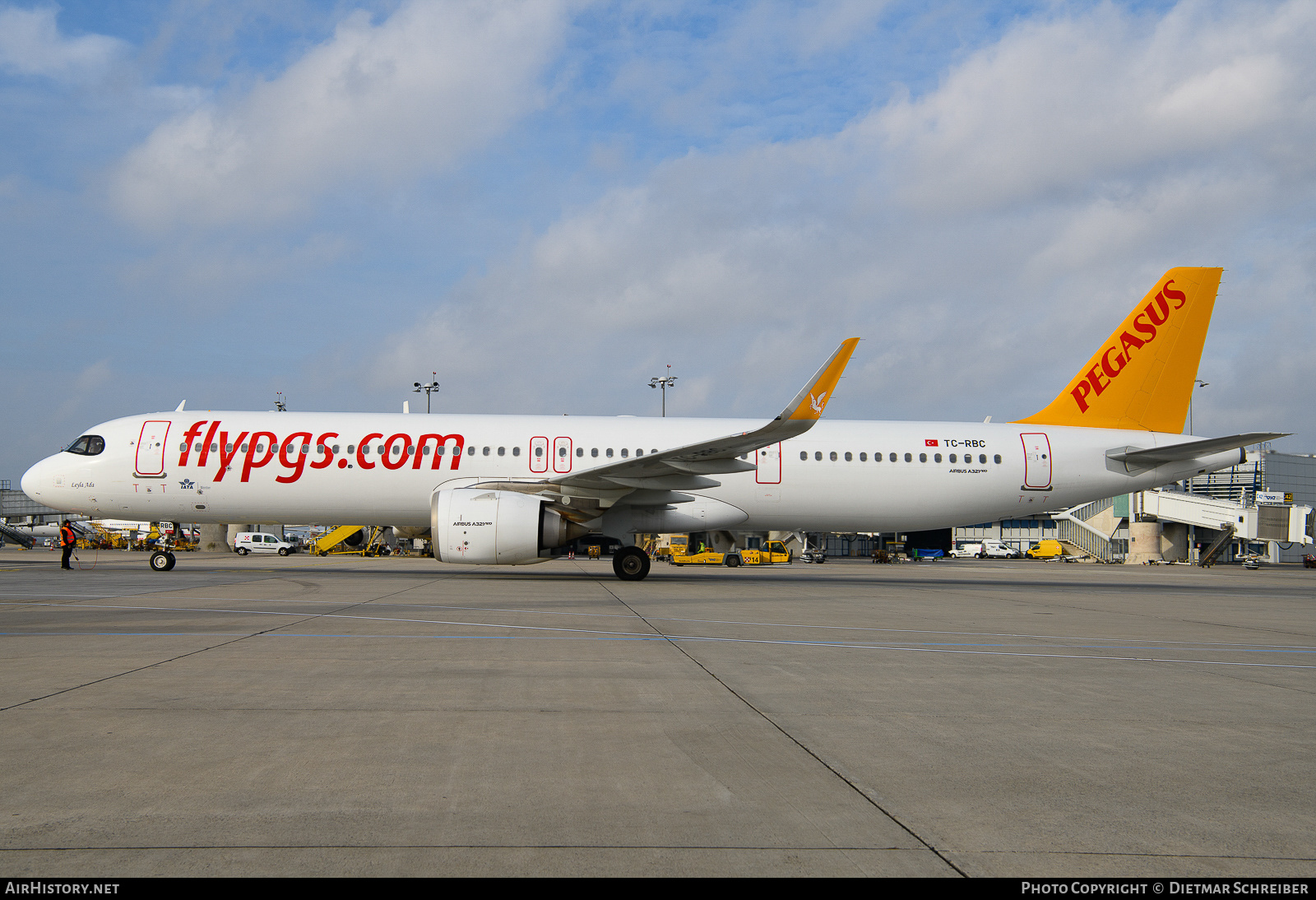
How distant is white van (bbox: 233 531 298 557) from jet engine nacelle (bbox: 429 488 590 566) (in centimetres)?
3781

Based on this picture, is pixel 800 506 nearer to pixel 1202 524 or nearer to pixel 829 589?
pixel 829 589

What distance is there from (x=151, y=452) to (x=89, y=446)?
169 centimetres

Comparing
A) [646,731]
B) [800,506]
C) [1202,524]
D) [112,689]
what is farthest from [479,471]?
[1202,524]

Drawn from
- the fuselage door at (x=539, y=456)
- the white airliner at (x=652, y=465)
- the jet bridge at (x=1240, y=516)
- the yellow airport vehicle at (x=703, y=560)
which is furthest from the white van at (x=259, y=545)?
the jet bridge at (x=1240, y=516)

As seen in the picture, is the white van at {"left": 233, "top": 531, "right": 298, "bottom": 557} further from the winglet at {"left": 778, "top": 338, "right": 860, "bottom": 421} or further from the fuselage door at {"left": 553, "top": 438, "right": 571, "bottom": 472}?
the winglet at {"left": 778, "top": 338, "right": 860, "bottom": 421}

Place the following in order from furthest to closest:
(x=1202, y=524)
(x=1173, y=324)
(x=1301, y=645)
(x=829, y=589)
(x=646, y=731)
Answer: (x=1202, y=524)
(x=1173, y=324)
(x=829, y=589)
(x=1301, y=645)
(x=646, y=731)

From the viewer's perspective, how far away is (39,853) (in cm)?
290

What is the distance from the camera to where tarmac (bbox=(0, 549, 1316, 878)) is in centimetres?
302

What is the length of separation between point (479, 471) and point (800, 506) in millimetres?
7378

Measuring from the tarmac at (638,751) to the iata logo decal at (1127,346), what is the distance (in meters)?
12.4

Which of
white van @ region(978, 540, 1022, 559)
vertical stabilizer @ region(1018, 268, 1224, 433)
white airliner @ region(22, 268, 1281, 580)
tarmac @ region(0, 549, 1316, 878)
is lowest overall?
white van @ region(978, 540, 1022, 559)

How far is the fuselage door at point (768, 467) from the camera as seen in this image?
19562 millimetres

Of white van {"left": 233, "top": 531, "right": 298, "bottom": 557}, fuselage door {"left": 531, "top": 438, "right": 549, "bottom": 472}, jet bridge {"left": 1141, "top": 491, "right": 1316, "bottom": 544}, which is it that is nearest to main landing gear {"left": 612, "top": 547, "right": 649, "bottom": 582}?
fuselage door {"left": 531, "top": 438, "right": 549, "bottom": 472}

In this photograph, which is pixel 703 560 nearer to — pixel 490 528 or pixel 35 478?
pixel 490 528
